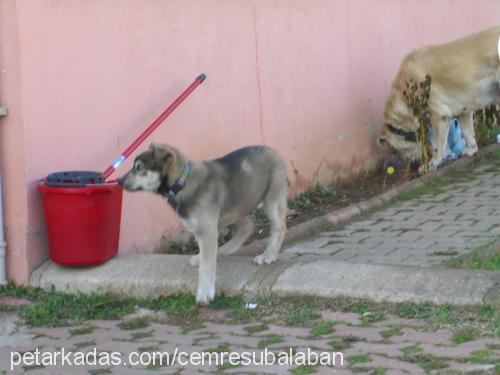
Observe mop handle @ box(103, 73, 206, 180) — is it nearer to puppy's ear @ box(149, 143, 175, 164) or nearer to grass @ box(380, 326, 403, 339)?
puppy's ear @ box(149, 143, 175, 164)

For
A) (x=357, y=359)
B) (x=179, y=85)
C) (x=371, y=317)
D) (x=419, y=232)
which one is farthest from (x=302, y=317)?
(x=179, y=85)

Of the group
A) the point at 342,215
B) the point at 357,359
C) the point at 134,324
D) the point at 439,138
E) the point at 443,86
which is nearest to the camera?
the point at 357,359

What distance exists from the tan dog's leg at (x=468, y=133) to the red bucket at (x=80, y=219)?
5.72 meters

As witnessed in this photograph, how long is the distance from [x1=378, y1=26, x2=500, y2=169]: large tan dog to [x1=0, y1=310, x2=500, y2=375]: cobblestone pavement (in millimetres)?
5262

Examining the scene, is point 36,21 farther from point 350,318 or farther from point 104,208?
point 350,318

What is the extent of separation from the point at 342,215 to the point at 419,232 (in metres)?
0.86

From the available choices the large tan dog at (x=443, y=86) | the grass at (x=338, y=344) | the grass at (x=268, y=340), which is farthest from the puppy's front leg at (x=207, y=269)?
the large tan dog at (x=443, y=86)

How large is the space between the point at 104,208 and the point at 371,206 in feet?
10.9

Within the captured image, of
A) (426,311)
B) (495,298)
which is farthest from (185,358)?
(495,298)

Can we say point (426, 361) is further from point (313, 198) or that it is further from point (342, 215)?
point (313, 198)

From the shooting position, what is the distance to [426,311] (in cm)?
556

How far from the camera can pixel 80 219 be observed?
21.2 feet

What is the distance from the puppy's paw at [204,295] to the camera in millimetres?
6098

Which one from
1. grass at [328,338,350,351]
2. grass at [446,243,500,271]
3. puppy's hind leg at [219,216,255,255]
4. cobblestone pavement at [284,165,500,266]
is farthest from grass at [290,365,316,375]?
puppy's hind leg at [219,216,255,255]
